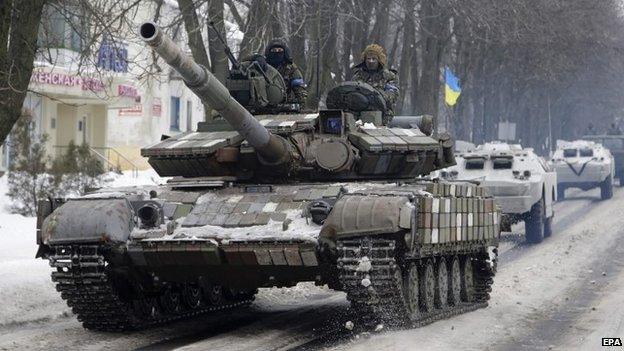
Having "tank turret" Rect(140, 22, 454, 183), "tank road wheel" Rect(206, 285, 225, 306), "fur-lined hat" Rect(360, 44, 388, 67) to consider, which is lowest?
"tank road wheel" Rect(206, 285, 225, 306)

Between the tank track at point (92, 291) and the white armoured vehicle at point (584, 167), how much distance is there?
25.5m

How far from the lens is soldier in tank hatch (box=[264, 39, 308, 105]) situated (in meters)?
14.8

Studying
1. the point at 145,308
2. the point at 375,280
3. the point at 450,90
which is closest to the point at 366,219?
the point at 375,280

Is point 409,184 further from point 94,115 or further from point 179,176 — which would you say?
point 94,115

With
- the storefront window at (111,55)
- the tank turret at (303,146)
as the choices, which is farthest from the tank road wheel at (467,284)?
the storefront window at (111,55)

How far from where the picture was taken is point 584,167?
36.7 meters

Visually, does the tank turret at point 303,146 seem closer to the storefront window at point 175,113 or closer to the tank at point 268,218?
the tank at point 268,218

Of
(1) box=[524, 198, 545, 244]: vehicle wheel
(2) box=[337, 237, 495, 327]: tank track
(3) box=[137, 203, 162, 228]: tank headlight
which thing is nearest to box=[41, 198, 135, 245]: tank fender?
(3) box=[137, 203, 162, 228]: tank headlight

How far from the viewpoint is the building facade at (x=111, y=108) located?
35.6 meters

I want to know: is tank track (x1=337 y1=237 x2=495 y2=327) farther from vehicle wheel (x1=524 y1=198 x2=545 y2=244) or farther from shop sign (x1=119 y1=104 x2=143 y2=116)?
shop sign (x1=119 y1=104 x2=143 y2=116)

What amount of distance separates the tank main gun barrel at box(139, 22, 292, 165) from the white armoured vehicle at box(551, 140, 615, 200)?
25029mm

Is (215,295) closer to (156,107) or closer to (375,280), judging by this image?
(375,280)

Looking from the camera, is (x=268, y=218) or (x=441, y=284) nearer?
(x=268, y=218)

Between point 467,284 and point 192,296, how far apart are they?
10.6 feet
